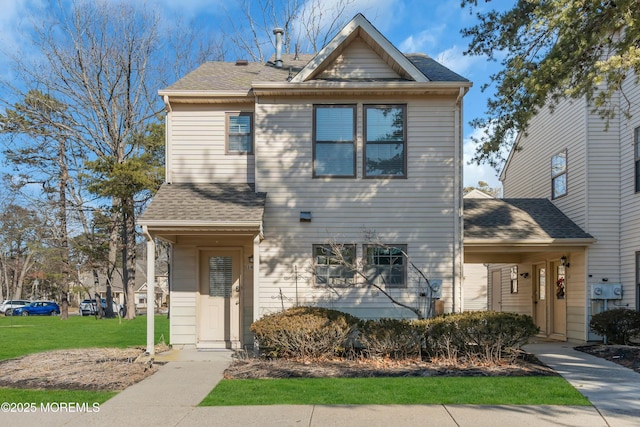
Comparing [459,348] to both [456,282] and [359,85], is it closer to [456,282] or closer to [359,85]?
[456,282]

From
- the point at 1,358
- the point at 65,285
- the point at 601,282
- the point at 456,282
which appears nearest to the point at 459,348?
the point at 456,282

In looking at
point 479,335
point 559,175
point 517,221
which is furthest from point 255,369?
point 559,175

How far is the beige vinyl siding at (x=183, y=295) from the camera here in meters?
12.1

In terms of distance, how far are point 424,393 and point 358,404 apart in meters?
1.02

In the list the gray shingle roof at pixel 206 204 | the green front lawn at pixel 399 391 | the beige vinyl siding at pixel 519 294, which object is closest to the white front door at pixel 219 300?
the gray shingle roof at pixel 206 204

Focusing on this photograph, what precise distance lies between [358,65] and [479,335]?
20.4 feet

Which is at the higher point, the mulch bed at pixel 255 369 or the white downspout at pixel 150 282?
the white downspout at pixel 150 282

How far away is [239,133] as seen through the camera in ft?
41.0

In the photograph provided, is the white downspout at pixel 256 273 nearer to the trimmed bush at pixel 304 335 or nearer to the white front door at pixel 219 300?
the trimmed bush at pixel 304 335

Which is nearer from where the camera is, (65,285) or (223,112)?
(223,112)

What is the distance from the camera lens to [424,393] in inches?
293

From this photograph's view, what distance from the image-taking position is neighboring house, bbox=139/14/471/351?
38.6 feet

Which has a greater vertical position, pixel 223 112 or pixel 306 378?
pixel 223 112

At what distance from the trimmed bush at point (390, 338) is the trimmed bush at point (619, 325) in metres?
4.73
